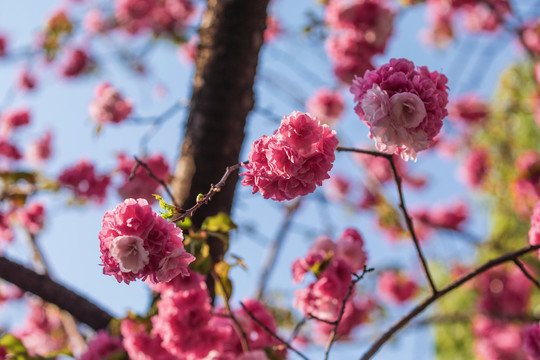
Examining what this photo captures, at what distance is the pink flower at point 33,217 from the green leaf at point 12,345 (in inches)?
58.8

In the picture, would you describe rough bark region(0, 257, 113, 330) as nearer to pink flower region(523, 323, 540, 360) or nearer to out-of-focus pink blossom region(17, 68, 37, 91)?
pink flower region(523, 323, 540, 360)

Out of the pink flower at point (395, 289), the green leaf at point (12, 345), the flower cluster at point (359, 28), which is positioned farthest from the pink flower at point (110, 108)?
the pink flower at point (395, 289)

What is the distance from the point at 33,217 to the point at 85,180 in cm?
51

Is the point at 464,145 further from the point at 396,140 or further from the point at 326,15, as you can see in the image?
the point at 396,140

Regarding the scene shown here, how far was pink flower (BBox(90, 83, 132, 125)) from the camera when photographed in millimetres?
2096

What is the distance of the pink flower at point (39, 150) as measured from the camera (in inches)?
141

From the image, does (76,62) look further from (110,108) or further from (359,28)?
(359,28)

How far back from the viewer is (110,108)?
210cm

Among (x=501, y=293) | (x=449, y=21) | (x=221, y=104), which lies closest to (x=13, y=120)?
(x=221, y=104)

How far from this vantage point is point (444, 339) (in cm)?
475

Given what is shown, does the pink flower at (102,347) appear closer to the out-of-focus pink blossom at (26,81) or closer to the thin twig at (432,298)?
the thin twig at (432,298)

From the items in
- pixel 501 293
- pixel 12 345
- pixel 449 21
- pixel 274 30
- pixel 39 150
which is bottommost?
pixel 12 345

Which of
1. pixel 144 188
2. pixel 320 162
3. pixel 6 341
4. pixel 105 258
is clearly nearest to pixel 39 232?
pixel 144 188

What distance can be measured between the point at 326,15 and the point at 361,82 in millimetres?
1304
